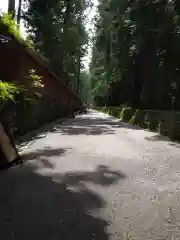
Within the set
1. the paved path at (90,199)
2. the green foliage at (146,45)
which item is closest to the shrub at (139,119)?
the green foliage at (146,45)

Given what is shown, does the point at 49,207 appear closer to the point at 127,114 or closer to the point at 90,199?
the point at 90,199

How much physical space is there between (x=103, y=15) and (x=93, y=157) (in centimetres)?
3340

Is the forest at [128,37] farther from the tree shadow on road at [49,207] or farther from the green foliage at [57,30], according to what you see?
the tree shadow on road at [49,207]

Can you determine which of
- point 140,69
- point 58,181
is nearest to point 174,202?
point 58,181

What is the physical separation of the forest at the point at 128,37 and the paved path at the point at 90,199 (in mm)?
13672

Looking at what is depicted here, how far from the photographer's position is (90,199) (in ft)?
21.1

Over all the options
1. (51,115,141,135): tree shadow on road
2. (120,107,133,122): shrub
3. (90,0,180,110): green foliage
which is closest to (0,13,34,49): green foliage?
(51,115,141,135): tree shadow on road

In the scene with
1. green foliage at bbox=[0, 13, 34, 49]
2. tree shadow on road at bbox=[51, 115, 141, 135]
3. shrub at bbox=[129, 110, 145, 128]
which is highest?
green foliage at bbox=[0, 13, 34, 49]

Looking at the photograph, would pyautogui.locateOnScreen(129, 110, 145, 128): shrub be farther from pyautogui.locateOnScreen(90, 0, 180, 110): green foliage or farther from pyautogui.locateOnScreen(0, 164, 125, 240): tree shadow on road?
pyautogui.locateOnScreen(0, 164, 125, 240): tree shadow on road

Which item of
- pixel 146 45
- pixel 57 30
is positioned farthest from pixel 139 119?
pixel 57 30

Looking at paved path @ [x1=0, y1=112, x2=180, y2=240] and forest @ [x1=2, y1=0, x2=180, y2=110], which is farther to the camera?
forest @ [x1=2, y1=0, x2=180, y2=110]

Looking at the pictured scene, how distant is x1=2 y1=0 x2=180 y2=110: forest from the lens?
2892 cm

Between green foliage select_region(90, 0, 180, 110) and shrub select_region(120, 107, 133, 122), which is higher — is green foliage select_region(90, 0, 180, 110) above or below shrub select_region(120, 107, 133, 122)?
above

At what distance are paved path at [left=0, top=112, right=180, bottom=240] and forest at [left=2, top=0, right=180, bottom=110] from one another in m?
13.7
